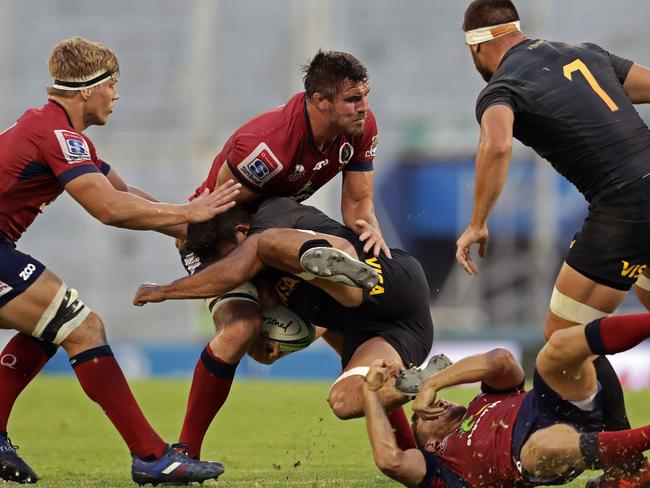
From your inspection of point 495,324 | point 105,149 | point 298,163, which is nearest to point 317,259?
point 298,163

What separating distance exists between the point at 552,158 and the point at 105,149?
19386 millimetres

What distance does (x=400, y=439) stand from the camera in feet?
22.4

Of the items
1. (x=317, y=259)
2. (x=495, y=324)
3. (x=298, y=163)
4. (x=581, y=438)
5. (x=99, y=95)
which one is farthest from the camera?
(x=495, y=324)

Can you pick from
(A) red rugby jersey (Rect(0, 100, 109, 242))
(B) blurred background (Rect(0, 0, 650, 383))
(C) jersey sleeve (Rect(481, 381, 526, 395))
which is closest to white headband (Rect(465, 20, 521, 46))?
(C) jersey sleeve (Rect(481, 381, 526, 395))

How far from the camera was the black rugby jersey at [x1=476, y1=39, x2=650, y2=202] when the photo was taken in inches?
241

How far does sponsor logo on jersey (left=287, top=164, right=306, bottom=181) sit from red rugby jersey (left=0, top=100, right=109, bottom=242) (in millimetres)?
1268

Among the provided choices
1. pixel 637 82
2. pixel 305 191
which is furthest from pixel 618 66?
pixel 305 191

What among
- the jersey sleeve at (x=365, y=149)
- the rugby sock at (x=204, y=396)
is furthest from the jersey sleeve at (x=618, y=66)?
the rugby sock at (x=204, y=396)

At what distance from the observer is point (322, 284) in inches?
256

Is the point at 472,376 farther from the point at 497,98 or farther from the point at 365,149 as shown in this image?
the point at 365,149

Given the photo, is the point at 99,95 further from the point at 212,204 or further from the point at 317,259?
the point at 317,259

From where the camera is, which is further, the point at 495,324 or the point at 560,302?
the point at 495,324

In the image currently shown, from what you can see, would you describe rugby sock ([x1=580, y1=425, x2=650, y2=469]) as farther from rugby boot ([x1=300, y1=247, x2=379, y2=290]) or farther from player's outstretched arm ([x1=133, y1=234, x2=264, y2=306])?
player's outstretched arm ([x1=133, y1=234, x2=264, y2=306])

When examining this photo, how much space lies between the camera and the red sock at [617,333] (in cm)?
505
